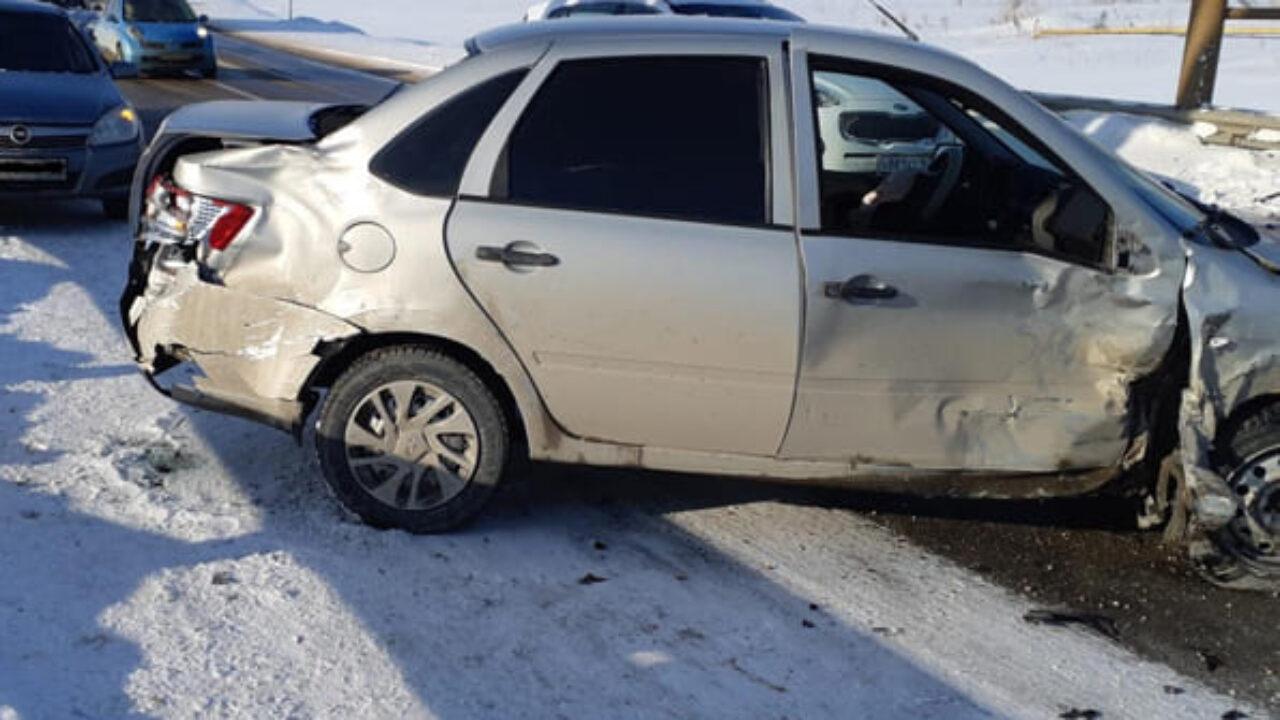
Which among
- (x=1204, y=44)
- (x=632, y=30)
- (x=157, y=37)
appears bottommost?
(x=157, y=37)

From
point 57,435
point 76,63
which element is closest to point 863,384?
point 57,435

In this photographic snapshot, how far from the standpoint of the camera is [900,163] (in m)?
4.82

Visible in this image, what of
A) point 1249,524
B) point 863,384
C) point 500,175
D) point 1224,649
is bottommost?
point 1224,649

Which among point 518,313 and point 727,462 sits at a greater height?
point 518,313

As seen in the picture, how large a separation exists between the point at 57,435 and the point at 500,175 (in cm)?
231

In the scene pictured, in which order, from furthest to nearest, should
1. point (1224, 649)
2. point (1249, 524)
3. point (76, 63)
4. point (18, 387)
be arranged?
point (76, 63)
point (18, 387)
point (1249, 524)
point (1224, 649)

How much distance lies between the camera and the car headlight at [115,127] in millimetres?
9438

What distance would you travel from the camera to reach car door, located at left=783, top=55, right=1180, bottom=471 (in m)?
4.28

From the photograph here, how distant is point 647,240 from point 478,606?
1323 millimetres

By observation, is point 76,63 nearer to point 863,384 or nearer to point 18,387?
point 18,387

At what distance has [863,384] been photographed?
435cm

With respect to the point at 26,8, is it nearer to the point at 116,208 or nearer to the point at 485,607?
the point at 116,208

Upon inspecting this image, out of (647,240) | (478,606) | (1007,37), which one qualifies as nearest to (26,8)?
(647,240)

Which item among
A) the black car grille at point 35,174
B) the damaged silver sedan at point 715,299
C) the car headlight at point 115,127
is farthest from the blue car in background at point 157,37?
the damaged silver sedan at point 715,299
